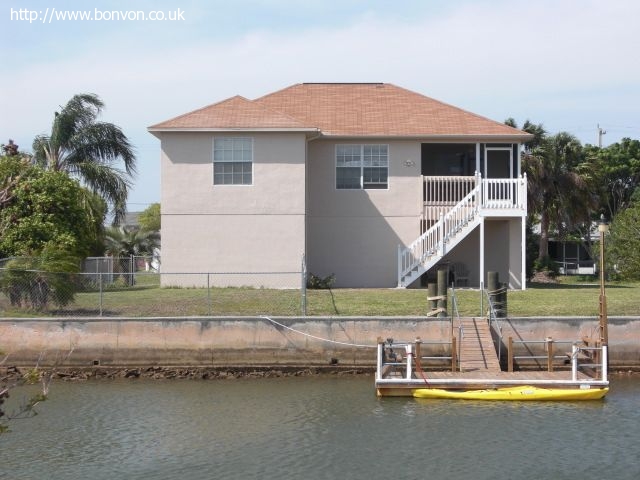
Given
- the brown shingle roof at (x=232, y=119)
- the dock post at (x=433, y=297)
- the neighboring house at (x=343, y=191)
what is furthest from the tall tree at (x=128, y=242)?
the dock post at (x=433, y=297)

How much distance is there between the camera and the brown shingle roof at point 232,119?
31891 millimetres

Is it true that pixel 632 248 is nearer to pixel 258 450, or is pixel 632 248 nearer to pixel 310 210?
pixel 310 210

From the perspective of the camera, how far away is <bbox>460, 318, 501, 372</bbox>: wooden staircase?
22.2m

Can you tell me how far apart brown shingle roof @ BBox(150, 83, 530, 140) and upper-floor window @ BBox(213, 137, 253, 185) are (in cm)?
64

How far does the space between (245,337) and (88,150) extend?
18842 millimetres

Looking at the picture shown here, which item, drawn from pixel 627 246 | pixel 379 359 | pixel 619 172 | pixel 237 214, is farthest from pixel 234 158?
pixel 619 172

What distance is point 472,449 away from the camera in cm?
1645

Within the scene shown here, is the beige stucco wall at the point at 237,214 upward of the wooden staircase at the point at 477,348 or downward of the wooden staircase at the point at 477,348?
upward

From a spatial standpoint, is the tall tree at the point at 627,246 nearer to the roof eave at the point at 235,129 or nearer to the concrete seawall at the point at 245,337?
the roof eave at the point at 235,129

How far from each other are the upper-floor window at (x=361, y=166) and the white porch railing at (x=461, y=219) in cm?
273

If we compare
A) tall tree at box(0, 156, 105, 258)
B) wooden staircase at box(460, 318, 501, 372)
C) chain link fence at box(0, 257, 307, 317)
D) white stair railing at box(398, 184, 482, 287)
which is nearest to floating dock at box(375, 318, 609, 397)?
wooden staircase at box(460, 318, 501, 372)

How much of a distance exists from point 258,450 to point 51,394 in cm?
735

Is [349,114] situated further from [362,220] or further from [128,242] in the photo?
[128,242]

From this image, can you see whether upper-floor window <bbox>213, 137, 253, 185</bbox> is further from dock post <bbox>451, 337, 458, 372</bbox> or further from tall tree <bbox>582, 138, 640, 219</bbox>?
tall tree <bbox>582, 138, 640, 219</bbox>
